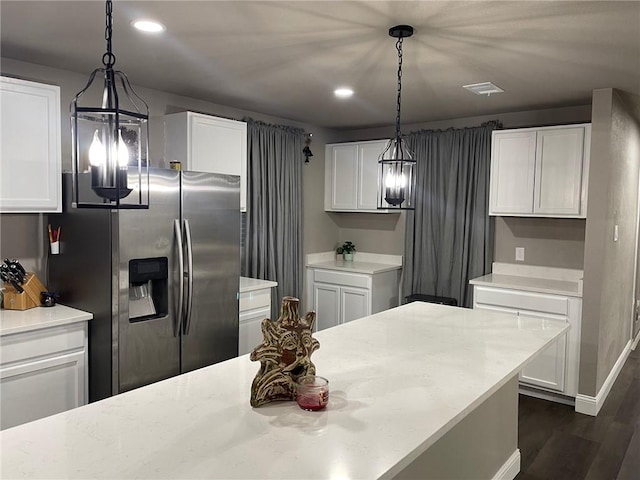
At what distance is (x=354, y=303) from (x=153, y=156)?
93.3 inches

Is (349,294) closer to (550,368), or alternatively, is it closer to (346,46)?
(550,368)

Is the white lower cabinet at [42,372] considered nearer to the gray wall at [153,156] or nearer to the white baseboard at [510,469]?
the gray wall at [153,156]

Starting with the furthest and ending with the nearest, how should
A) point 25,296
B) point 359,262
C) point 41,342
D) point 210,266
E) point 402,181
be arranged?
point 359,262 < point 210,266 < point 25,296 < point 41,342 < point 402,181

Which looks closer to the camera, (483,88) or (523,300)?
(483,88)

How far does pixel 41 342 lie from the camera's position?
2.68m

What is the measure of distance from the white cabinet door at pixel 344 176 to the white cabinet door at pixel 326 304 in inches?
35.8

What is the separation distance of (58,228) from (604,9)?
3144 mm

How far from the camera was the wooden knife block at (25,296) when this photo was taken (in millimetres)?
2922

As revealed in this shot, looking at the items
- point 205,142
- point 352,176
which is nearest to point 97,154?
point 205,142

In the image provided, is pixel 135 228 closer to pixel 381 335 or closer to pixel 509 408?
pixel 381 335

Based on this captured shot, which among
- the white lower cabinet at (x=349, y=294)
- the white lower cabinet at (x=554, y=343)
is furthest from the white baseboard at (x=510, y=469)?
the white lower cabinet at (x=349, y=294)

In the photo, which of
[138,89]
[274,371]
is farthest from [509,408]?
[138,89]

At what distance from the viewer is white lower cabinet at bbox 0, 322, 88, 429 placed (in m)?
2.57

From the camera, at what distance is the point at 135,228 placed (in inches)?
114
